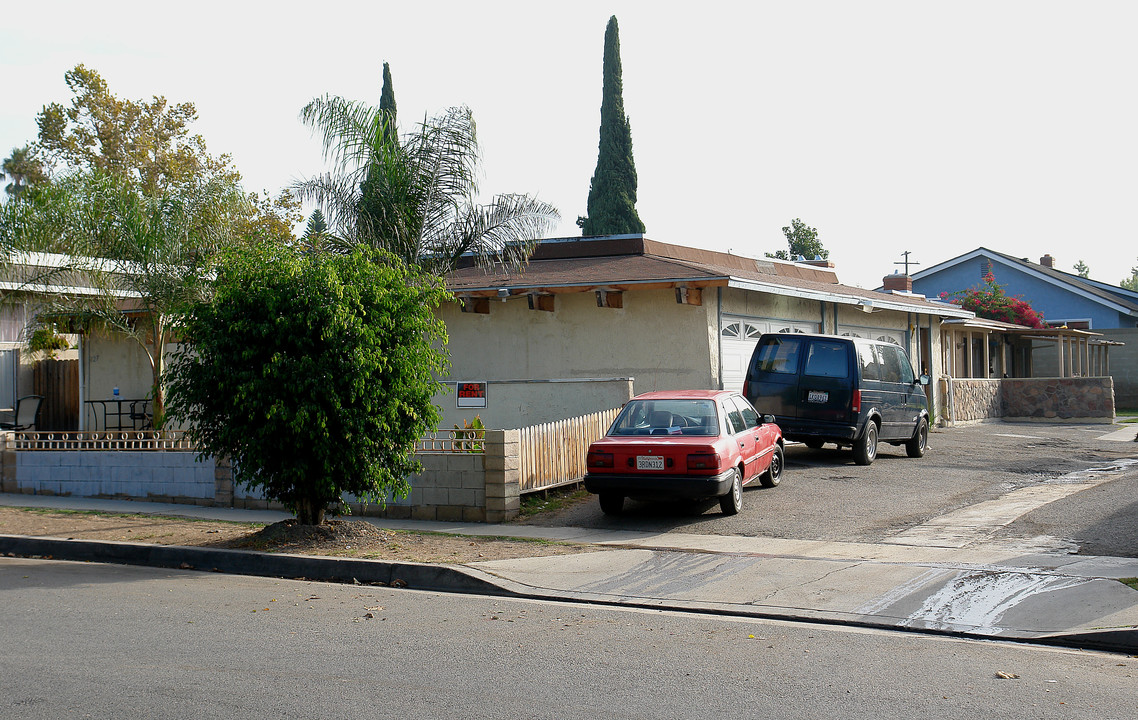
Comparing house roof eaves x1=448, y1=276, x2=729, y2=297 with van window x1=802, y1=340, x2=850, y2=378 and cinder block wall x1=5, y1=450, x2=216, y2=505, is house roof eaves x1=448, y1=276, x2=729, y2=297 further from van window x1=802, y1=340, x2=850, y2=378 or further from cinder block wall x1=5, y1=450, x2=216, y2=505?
cinder block wall x1=5, y1=450, x2=216, y2=505

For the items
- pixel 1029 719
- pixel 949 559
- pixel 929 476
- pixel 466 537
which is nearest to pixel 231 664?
pixel 1029 719

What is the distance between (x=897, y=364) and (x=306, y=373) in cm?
1104

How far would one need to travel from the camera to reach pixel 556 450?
13539 mm

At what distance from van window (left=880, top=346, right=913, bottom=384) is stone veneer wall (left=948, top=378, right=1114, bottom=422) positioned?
917 cm

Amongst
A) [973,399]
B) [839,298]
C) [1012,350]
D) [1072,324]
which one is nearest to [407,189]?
[839,298]

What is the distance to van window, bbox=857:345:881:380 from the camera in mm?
15914

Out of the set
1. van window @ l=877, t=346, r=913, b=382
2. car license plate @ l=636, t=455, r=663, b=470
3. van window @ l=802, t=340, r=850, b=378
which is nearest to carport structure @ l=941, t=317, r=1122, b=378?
van window @ l=877, t=346, r=913, b=382

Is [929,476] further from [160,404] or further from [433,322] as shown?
[160,404]

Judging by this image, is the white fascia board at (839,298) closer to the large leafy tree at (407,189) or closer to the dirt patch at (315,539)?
the large leafy tree at (407,189)

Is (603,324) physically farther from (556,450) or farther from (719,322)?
(556,450)

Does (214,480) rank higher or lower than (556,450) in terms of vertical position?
lower

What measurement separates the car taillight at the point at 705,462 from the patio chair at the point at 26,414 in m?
15.0

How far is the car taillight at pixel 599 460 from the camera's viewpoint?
11750mm

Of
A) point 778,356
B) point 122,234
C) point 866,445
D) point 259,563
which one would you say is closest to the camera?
point 259,563
